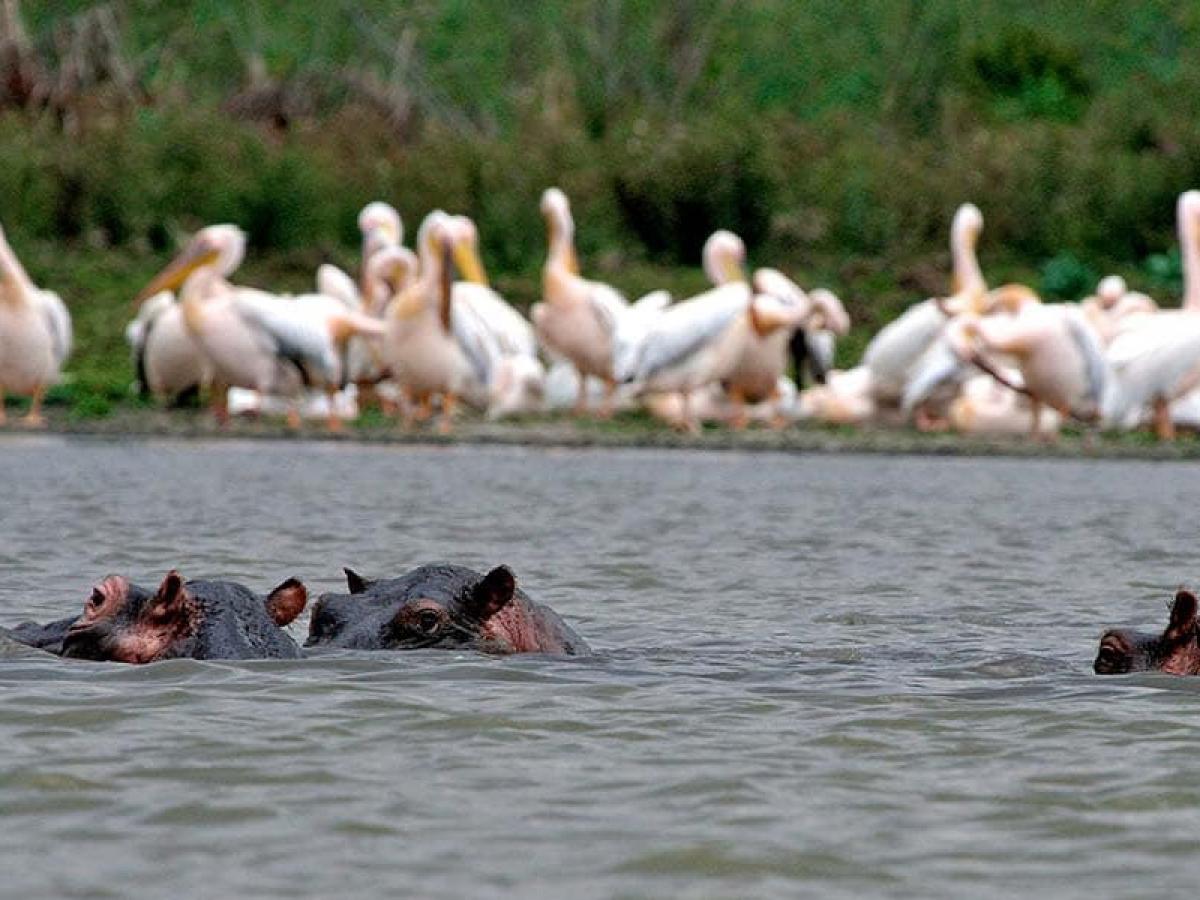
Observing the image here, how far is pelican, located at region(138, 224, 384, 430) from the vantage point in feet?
53.9

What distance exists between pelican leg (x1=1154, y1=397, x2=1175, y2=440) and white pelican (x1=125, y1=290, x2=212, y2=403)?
5.63m

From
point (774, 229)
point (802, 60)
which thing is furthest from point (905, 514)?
point (802, 60)

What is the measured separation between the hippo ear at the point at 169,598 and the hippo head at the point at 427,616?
381 mm

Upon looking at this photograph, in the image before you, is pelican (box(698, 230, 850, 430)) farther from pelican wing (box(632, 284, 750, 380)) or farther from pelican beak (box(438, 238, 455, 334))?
pelican beak (box(438, 238, 455, 334))

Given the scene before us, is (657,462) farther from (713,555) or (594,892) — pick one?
(594,892)

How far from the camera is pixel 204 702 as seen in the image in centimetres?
499

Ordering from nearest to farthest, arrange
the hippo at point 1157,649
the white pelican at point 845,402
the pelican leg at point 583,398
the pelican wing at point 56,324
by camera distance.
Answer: the hippo at point 1157,649
the pelican wing at point 56,324
the white pelican at point 845,402
the pelican leg at point 583,398

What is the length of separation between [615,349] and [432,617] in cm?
1164

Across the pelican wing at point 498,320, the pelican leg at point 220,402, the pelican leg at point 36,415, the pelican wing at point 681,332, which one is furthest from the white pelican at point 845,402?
the pelican leg at point 36,415

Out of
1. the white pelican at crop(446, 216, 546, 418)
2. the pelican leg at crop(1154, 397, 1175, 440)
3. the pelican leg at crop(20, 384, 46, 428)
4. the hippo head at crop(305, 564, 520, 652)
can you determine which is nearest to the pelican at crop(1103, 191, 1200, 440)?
the pelican leg at crop(1154, 397, 1175, 440)

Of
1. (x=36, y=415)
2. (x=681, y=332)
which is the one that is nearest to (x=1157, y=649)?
(x=681, y=332)

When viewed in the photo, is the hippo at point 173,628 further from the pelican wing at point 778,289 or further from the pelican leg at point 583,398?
the pelican leg at point 583,398

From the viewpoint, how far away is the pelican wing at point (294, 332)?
16328 mm

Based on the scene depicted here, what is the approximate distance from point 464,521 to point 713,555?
1.65 m
